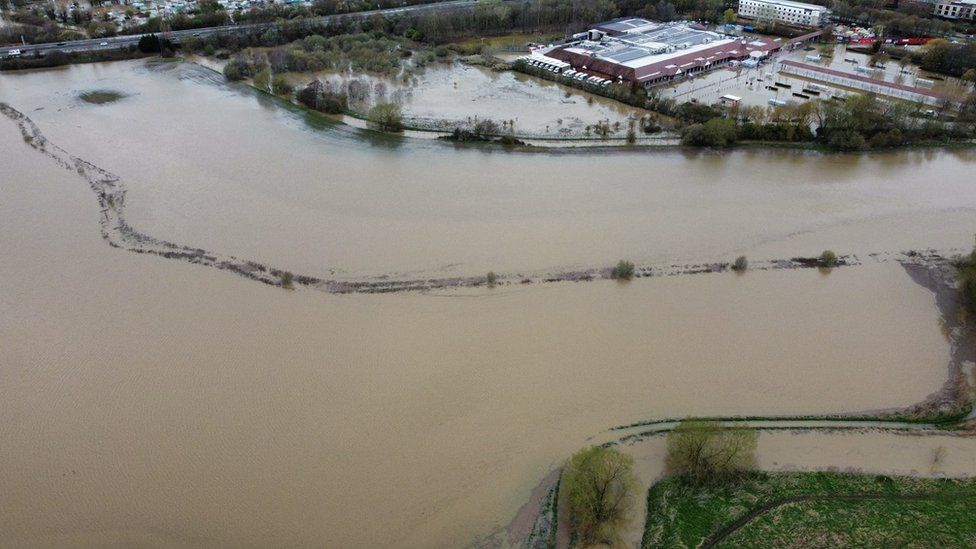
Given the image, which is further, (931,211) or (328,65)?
(328,65)

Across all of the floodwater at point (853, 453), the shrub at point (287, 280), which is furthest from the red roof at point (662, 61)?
the floodwater at point (853, 453)

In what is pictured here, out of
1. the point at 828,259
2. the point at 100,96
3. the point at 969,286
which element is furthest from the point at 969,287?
the point at 100,96

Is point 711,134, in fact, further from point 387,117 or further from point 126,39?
point 126,39

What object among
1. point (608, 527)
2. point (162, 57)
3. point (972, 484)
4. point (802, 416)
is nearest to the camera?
point (608, 527)

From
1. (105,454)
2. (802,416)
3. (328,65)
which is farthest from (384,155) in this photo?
(802,416)

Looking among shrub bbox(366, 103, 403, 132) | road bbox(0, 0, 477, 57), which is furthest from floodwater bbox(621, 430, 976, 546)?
road bbox(0, 0, 477, 57)

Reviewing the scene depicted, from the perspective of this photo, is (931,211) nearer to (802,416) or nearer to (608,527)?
(802,416)
